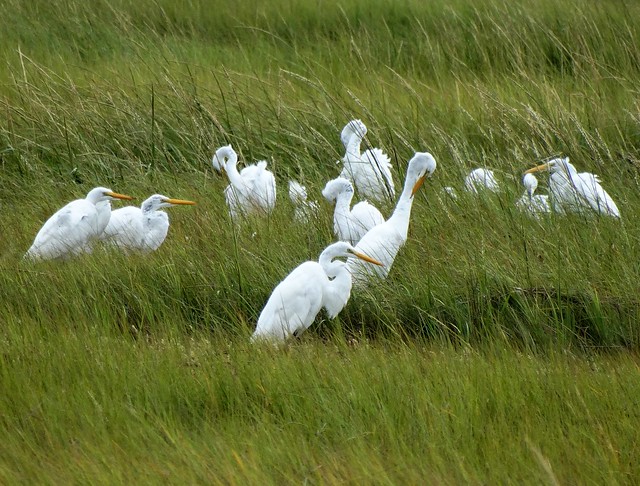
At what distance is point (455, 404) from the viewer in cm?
337

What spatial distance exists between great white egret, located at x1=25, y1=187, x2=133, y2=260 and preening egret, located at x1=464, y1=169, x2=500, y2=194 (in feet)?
6.17

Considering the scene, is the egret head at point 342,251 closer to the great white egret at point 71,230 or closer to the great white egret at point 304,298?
the great white egret at point 304,298

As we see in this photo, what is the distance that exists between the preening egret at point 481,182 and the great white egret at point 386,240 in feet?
0.97

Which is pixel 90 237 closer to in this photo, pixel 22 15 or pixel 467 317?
pixel 467 317

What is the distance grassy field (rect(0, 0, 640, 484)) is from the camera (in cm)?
317

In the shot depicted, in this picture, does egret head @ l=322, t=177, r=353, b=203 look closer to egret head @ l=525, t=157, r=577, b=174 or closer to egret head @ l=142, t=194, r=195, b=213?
egret head @ l=142, t=194, r=195, b=213

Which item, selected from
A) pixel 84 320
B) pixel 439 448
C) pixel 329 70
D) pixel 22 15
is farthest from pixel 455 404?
pixel 22 15

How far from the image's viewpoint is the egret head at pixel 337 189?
5.46 m

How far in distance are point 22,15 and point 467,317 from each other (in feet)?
20.7

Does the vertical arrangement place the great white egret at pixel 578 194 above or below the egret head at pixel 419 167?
below

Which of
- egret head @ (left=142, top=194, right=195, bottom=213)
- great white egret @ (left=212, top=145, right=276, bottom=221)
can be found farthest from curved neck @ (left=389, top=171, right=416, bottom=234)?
egret head @ (left=142, top=194, right=195, bottom=213)

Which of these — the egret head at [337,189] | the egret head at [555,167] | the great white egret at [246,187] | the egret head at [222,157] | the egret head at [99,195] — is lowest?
the egret head at [555,167]

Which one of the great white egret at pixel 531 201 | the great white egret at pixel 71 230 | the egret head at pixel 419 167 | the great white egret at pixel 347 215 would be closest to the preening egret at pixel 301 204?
the great white egret at pixel 347 215

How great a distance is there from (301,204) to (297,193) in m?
0.22
